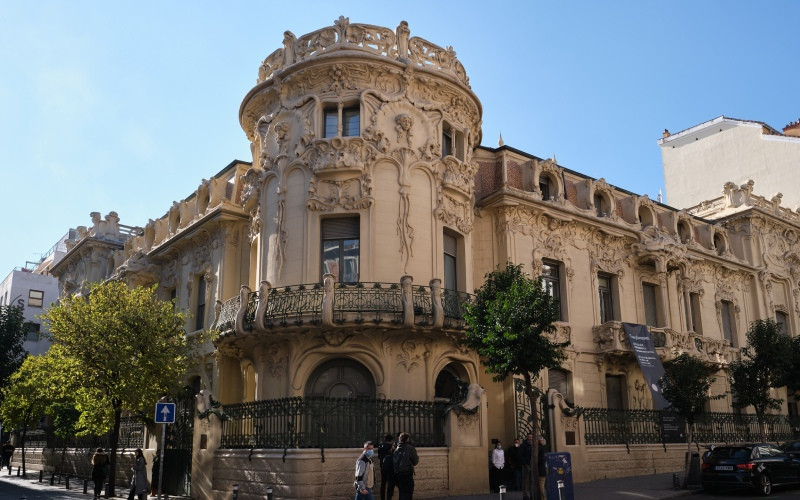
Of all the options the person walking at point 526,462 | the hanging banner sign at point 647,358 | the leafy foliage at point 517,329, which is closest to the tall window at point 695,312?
the hanging banner sign at point 647,358

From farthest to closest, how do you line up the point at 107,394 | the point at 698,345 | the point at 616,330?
the point at 698,345 < the point at 616,330 < the point at 107,394

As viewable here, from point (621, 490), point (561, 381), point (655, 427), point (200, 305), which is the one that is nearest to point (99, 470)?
point (200, 305)

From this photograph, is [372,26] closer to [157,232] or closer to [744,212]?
[157,232]

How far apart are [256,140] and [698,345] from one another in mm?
20284

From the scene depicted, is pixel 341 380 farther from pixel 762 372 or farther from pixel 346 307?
pixel 762 372

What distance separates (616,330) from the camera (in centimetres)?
2720

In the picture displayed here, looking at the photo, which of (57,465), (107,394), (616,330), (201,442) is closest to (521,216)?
(616,330)

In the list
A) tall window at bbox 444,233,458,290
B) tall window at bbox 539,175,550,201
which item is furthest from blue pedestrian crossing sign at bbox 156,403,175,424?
tall window at bbox 539,175,550,201

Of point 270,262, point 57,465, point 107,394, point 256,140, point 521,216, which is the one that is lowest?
point 57,465

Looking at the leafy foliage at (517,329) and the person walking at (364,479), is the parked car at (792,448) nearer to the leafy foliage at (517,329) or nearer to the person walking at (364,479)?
the leafy foliage at (517,329)

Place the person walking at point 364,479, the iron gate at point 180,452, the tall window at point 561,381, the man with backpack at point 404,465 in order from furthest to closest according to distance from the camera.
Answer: the tall window at point 561,381, the iron gate at point 180,452, the man with backpack at point 404,465, the person walking at point 364,479

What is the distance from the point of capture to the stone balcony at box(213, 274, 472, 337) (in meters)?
19.6

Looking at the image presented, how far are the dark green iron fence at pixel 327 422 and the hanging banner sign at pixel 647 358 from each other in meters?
10.7

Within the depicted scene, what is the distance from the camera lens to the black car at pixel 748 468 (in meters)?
18.4
